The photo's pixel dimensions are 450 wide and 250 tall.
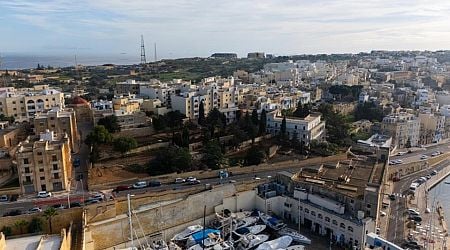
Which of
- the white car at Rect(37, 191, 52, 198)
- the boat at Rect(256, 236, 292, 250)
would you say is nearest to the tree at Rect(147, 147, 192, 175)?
the white car at Rect(37, 191, 52, 198)

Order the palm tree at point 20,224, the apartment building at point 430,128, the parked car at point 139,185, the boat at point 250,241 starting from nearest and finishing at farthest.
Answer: the palm tree at point 20,224 → the boat at point 250,241 → the parked car at point 139,185 → the apartment building at point 430,128

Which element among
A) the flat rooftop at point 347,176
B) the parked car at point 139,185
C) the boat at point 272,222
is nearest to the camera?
the boat at point 272,222

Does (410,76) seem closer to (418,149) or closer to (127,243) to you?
(418,149)

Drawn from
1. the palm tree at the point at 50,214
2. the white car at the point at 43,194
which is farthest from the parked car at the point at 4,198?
the palm tree at the point at 50,214

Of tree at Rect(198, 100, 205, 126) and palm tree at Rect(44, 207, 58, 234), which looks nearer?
palm tree at Rect(44, 207, 58, 234)

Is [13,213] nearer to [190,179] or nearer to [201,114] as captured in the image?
[190,179]

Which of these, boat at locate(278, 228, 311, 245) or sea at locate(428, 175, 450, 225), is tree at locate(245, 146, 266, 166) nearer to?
boat at locate(278, 228, 311, 245)

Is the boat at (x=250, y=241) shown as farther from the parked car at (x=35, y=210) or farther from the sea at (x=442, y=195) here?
the sea at (x=442, y=195)
